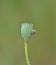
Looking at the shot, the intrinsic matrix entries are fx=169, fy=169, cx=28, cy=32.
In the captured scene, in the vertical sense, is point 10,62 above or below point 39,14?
below

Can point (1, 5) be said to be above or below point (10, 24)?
above

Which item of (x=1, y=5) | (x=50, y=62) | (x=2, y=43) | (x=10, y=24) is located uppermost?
(x=1, y=5)

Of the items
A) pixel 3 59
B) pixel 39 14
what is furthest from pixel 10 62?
pixel 39 14

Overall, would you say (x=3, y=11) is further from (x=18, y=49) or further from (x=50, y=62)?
(x=50, y=62)

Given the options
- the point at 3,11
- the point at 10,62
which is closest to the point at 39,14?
the point at 3,11

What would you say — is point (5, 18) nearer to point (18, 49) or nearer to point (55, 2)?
point (18, 49)
